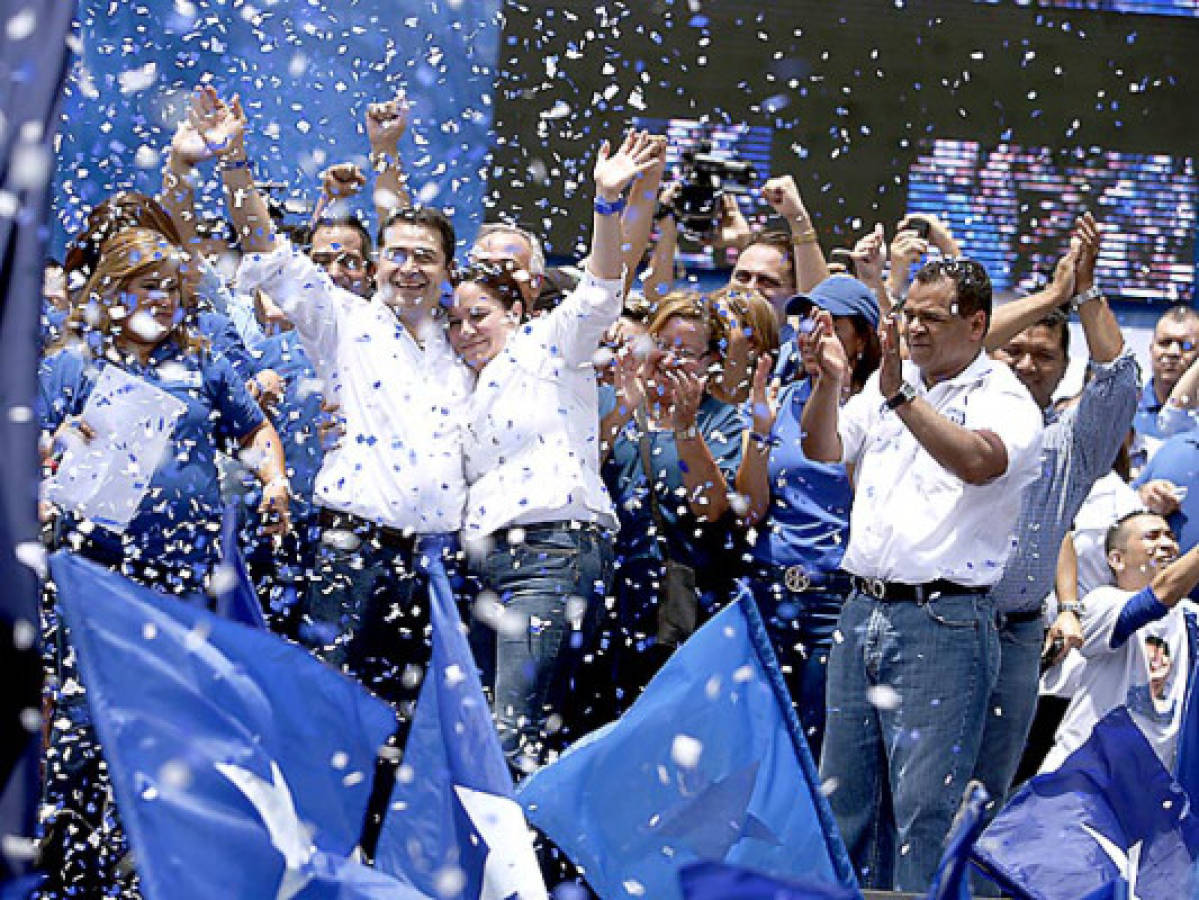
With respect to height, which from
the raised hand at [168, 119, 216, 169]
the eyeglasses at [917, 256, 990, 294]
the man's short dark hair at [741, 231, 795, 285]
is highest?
the raised hand at [168, 119, 216, 169]

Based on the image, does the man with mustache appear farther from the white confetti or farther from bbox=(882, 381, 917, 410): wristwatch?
the white confetti

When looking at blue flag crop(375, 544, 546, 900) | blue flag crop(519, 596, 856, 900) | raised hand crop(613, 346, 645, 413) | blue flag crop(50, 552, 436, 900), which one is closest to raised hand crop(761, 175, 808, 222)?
raised hand crop(613, 346, 645, 413)

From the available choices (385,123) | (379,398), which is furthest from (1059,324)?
(385,123)

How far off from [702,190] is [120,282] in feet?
7.68

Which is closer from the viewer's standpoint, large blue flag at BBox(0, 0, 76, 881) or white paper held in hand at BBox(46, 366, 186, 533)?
large blue flag at BBox(0, 0, 76, 881)

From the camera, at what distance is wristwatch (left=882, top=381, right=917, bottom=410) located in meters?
4.23

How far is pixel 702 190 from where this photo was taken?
251 inches

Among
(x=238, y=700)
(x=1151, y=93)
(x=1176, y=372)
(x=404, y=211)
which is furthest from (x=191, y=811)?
(x=1151, y=93)

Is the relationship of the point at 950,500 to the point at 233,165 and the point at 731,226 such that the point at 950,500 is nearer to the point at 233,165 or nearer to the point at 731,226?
the point at 233,165

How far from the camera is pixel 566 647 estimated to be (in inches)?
183

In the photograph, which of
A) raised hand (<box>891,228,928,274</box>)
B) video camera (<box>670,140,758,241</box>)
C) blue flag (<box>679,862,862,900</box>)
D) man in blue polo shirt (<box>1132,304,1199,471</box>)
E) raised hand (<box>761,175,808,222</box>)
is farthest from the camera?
man in blue polo shirt (<box>1132,304,1199,471</box>)

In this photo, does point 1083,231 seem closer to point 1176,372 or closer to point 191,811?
point 1176,372

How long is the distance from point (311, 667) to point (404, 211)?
2879 mm

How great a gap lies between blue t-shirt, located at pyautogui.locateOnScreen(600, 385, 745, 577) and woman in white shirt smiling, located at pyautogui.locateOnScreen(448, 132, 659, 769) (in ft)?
0.74
